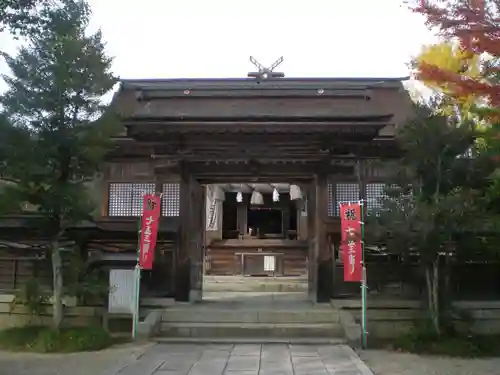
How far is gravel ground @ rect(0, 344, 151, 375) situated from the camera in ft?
25.7

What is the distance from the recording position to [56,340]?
373 inches

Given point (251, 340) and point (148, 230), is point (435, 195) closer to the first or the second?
point (251, 340)

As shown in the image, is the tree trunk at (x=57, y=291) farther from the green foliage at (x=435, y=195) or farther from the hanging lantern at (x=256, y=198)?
the hanging lantern at (x=256, y=198)

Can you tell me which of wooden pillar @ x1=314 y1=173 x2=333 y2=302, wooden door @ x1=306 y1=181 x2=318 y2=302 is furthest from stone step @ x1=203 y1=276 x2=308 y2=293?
wooden pillar @ x1=314 y1=173 x2=333 y2=302

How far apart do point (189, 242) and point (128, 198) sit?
1.82 m

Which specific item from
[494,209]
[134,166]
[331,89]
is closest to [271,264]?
[331,89]

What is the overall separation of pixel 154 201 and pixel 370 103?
786 centimetres

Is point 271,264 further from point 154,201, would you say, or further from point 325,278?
point 154,201

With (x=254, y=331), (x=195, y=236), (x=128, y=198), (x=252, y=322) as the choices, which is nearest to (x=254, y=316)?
(x=252, y=322)

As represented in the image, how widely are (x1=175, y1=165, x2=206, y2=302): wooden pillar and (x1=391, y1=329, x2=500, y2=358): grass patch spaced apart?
477 centimetres

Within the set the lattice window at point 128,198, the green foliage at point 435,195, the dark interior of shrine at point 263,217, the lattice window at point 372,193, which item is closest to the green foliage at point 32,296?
the lattice window at point 128,198

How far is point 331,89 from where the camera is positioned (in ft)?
52.6

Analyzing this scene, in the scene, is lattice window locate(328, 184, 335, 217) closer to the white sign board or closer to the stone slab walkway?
the stone slab walkway

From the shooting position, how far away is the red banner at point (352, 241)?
412 inches
